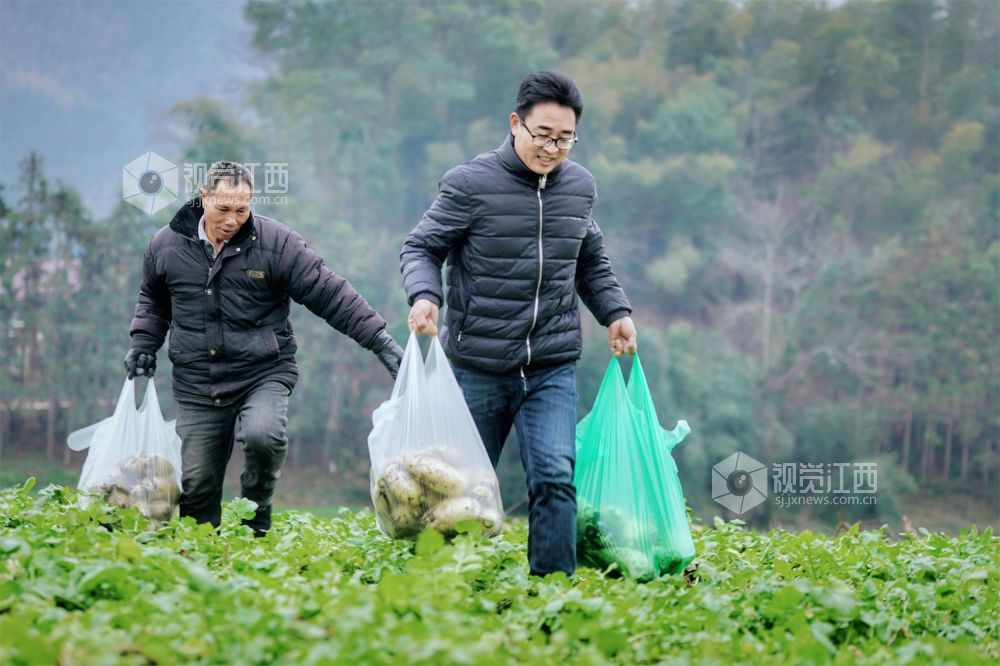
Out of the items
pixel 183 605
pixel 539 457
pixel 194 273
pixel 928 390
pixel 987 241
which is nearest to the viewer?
pixel 183 605

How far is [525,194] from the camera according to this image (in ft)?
12.5

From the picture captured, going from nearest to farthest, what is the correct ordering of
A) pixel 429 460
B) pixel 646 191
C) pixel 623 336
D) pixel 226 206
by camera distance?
1. pixel 429 460
2. pixel 623 336
3. pixel 226 206
4. pixel 646 191

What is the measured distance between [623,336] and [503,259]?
1.73ft

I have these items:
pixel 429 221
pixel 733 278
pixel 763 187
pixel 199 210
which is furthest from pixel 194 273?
pixel 763 187

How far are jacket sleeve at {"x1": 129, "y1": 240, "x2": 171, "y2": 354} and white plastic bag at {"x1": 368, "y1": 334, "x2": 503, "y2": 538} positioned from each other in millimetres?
1119

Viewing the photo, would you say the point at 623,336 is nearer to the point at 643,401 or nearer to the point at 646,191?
the point at 643,401

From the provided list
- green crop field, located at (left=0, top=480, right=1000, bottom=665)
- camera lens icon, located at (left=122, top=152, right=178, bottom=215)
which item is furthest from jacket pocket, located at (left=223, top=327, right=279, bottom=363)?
camera lens icon, located at (left=122, top=152, right=178, bottom=215)

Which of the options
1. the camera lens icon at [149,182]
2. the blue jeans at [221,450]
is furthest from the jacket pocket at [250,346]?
the camera lens icon at [149,182]

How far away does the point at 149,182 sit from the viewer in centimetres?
1811

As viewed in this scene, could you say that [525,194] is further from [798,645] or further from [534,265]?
[798,645]

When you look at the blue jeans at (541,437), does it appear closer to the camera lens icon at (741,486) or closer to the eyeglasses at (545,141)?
the eyeglasses at (545,141)

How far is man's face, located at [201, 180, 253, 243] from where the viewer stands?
418 cm

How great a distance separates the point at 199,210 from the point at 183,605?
78.1 inches

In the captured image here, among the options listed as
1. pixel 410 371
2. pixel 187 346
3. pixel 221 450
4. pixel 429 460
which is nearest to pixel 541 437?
pixel 429 460
